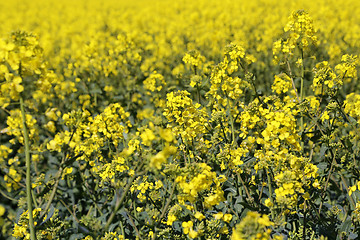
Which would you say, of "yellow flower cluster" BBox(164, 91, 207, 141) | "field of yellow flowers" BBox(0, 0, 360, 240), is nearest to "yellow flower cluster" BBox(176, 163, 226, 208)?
"field of yellow flowers" BBox(0, 0, 360, 240)

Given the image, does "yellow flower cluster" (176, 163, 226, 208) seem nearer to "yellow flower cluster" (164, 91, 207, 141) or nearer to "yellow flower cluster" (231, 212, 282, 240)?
"yellow flower cluster" (231, 212, 282, 240)

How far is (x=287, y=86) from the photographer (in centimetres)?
340

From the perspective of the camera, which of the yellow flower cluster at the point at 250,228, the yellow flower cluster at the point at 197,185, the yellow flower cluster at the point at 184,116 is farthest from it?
the yellow flower cluster at the point at 184,116

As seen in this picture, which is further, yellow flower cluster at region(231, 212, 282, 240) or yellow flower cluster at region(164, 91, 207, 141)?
yellow flower cluster at region(164, 91, 207, 141)

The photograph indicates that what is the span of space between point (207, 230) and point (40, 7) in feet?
60.9

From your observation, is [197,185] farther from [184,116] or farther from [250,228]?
[184,116]

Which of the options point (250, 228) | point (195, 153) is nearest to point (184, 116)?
point (195, 153)

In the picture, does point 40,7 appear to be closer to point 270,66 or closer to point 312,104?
point 270,66

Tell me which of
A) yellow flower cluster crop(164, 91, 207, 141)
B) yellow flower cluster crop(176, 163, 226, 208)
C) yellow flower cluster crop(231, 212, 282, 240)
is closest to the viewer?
yellow flower cluster crop(231, 212, 282, 240)

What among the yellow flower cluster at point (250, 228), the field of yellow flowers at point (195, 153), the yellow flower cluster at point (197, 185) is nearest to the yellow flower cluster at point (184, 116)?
the field of yellow flowers at point (195, 153)

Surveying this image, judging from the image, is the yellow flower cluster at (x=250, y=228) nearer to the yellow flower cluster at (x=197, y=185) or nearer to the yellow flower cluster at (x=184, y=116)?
the yellow flower cluster at (x=197, y=185)

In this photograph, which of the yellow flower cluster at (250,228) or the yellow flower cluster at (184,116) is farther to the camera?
the yellow flower cluster at (184,116)

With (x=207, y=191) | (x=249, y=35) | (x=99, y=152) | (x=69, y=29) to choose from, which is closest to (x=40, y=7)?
(x=69, y=29)

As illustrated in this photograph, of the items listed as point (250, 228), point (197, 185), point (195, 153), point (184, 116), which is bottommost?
point (250, 228)
